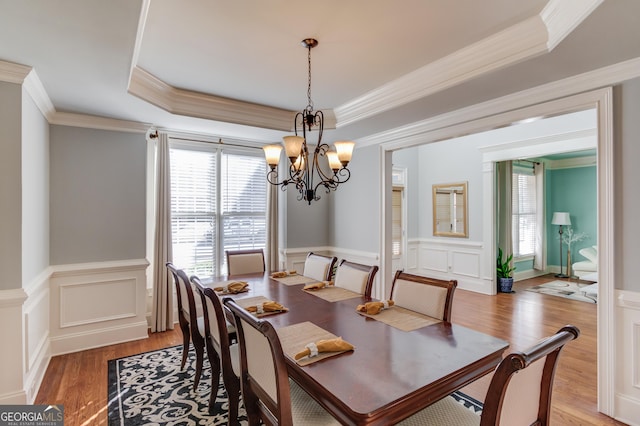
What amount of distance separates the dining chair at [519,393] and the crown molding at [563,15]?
65.4 inches

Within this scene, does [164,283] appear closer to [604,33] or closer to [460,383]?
[460,383]

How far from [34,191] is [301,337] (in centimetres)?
276

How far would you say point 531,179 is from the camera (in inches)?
295

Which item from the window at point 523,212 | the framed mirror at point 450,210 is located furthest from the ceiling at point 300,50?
the window at point 523,212

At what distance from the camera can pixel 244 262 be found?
386 centimetres

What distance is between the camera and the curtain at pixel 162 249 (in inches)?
157

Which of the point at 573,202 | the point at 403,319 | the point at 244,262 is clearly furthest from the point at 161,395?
the point at 573,202

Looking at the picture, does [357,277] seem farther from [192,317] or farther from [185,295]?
[185,295]

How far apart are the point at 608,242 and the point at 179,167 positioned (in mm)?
4532

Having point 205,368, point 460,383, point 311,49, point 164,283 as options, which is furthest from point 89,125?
point 460,383

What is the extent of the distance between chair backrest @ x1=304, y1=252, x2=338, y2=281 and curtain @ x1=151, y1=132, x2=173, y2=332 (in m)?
1.84

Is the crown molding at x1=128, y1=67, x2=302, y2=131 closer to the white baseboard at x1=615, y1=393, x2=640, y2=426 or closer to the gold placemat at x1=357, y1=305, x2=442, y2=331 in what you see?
the gold placemat at x1=357, y1=305, x2=442, y2=331

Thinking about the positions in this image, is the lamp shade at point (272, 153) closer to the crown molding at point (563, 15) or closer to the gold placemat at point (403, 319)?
the gold placemat at point (403, 319)

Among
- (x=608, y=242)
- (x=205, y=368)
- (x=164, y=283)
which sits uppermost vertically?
(x=608, y=242)
